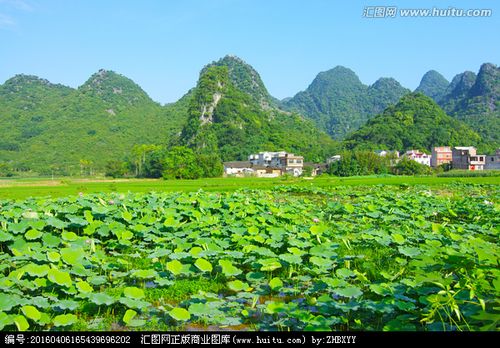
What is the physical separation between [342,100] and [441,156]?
298ft

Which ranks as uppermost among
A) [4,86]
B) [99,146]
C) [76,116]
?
[4,86]

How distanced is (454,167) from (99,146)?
60434 millimetres

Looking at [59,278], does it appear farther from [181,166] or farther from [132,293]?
[181,166]

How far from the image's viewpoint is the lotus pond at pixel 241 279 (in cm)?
314

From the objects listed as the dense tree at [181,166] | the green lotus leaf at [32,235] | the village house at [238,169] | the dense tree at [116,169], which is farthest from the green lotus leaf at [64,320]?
the dense tree at [116,169]

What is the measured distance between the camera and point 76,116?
295 feet

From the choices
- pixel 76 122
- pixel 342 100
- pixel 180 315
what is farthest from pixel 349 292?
pixel 342 100

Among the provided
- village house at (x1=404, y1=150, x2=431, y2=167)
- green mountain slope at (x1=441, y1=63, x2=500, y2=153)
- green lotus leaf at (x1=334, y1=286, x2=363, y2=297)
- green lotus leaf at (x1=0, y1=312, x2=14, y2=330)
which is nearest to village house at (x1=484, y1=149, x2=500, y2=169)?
village house at (x1=404, y1=150, x2=431, y2=167)

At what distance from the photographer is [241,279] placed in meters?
4.68

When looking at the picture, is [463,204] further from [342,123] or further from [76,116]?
[342,123]

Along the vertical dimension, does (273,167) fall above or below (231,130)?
below

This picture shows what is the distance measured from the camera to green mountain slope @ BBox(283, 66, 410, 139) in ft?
473

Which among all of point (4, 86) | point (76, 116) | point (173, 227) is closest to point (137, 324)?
point (173, 227)

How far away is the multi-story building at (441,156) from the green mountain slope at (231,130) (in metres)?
19.2
